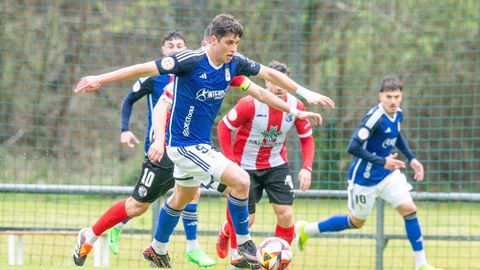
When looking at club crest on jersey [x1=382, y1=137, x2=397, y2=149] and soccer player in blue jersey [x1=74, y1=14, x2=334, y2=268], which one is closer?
soccer player in blue jersey [x1=74, y1=14, x2=334, y2=268]

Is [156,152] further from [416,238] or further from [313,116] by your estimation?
[416,238]

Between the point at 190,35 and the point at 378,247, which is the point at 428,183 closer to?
the point at 378,247

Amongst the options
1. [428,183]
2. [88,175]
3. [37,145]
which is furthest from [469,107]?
[37,145]

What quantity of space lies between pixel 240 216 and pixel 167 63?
137 cm

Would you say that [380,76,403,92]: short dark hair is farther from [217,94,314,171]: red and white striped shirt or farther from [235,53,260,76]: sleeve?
[235,53,260,76]: sleeve

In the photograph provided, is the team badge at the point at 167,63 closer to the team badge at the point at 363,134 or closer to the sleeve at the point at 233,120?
the sleeve at the point at 233,120

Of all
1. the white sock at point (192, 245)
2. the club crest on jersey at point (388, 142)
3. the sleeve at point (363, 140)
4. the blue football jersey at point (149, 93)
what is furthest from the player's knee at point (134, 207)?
the club crest on jersey at point (388, 142)

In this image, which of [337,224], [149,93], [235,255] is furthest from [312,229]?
[149,93]

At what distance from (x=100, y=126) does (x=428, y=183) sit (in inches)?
189

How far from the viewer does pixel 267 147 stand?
10141mm

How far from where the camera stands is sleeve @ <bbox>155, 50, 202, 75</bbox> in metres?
8.07

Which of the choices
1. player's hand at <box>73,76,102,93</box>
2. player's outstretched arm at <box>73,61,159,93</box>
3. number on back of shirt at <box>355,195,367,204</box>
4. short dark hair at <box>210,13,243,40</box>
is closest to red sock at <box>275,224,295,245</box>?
number on back of shirt at <box>355,195,367,204</box>

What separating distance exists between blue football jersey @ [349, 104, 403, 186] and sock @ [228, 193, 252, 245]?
2636 millimetres

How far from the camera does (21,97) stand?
45.9 ft
